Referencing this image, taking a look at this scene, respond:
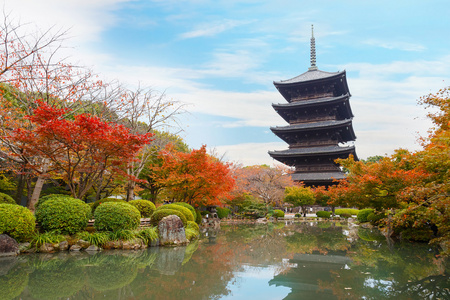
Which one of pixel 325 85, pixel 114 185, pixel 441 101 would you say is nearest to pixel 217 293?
pixel 441 101

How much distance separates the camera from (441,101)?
7.06 metres

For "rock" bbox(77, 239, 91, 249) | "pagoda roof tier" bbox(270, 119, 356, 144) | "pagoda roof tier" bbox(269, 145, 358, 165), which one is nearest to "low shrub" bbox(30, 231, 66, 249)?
"rock" bbox(77, 239, 91, 249)

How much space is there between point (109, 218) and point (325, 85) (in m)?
27.7

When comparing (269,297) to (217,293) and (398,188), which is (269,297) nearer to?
(217,293)

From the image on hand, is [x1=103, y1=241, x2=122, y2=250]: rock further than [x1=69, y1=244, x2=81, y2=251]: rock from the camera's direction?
Yes

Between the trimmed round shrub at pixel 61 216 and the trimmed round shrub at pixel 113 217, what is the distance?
404 millimetres

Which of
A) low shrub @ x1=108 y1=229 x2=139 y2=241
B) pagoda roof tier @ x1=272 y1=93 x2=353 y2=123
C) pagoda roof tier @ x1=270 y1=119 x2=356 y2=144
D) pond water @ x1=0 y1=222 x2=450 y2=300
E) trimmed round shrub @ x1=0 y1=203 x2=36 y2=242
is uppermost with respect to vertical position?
pagoda roof tier @ x1=272 y1=93 x2=353 y2=123

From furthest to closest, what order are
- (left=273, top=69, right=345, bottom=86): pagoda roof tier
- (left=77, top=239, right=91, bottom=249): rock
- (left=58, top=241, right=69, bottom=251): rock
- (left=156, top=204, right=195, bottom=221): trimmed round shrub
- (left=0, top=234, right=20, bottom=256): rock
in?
(left=273, top=69, right=345, bottom=86): pagoda roof tier → (left=156, top=204, right=195, bottom=221): trimmed round shrub → (left=77, top=239, right=91, bottom=249): rock → (left=58, top=241, right=69, bottom=251): rock → (left=0, top=234, right=20, bottom=256): rock

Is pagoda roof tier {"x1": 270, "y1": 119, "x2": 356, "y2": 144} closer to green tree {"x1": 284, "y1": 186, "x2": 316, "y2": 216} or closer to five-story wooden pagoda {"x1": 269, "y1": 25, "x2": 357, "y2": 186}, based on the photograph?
five-story wooden pagoda {"x1": 269, "y1": 25, "x2": 357, "y2": 186}

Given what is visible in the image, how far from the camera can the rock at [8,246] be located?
7317 millimetres

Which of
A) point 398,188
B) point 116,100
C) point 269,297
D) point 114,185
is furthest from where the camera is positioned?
point 114,185

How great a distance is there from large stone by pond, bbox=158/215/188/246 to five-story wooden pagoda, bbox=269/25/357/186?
20.4 meters

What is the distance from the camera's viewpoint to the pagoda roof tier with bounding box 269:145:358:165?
2803 centimetres

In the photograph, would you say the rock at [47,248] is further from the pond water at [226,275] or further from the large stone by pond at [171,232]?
the large stone by pond at [171,232]
